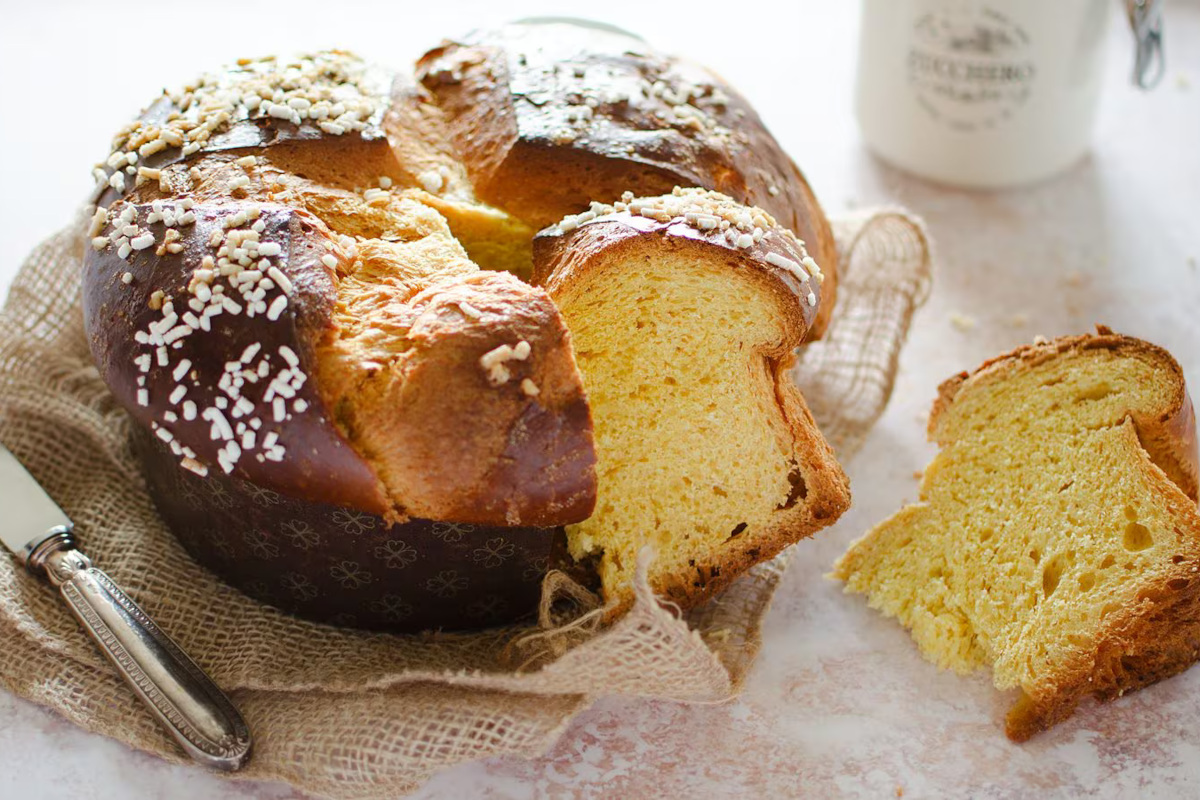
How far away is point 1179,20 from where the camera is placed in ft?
13.2

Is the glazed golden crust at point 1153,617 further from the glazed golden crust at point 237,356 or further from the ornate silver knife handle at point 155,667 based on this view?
the ornate silver knife handle at point 155,667

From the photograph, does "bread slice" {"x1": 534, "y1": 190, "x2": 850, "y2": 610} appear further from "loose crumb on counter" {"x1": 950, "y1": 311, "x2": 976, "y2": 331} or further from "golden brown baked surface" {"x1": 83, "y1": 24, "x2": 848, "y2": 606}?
"loose crumb on counter" {"x1": 950, "y1": 311, "x2": 976, "y2": 331}

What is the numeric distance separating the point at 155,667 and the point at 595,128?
Result: 1.12 m

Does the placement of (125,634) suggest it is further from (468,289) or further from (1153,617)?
(1153,617)

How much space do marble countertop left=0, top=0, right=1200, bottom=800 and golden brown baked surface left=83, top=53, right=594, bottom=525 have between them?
46cm

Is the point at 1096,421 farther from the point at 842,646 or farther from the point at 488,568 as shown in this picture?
the point at 488,568

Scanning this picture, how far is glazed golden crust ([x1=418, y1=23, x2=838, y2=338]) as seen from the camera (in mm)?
2078

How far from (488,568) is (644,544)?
250 mm

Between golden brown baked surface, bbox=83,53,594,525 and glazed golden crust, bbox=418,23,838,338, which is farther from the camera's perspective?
glazed golden crust, bbox=418,23,838,338

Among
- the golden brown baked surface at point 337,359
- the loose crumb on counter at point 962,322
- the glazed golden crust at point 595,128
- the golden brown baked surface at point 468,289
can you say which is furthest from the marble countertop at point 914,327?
the glazed golden crust at point 595,128

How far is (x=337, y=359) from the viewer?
1.75 metres

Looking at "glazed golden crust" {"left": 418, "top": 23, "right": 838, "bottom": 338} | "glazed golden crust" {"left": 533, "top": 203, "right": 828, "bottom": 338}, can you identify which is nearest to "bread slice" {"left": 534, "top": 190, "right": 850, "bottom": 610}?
"glazed golden crust" {"left": 533, "top": 203, "right": 828, "bottom": 338}

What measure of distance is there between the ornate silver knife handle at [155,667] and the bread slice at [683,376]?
60 centimetres

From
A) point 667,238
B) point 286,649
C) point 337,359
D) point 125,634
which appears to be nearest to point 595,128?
point 667,238
